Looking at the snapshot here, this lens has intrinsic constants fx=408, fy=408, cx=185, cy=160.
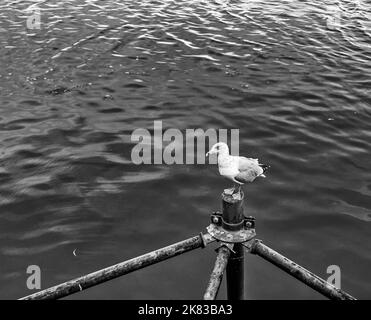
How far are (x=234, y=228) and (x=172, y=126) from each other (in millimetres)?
6211

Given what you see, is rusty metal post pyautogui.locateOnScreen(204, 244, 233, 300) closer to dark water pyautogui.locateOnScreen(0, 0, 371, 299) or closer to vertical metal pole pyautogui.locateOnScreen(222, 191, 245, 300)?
vertical metal pole pyautogui.locateOnScreen(222, 191, 245, 300)

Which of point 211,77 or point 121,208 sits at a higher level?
point 211,77

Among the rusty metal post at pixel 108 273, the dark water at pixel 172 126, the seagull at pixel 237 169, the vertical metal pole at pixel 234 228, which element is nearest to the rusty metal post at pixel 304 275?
the vertical metal pole at pixel 234 228

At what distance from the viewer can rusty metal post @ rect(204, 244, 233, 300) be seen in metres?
3.16

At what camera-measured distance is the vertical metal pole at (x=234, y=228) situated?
3590 mm

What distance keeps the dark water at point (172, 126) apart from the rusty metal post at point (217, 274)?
8.79 ft

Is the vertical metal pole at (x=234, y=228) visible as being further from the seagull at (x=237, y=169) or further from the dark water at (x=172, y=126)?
the dark water at (x=172, y=126)

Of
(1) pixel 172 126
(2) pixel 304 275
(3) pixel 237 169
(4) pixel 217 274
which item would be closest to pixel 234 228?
(4) pixel 217 274

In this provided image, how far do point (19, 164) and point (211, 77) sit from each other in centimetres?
606

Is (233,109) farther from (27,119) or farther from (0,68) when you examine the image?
(0,68)

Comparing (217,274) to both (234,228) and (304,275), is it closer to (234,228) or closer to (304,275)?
(234,228)

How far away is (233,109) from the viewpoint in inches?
410

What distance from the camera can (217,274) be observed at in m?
3.31
